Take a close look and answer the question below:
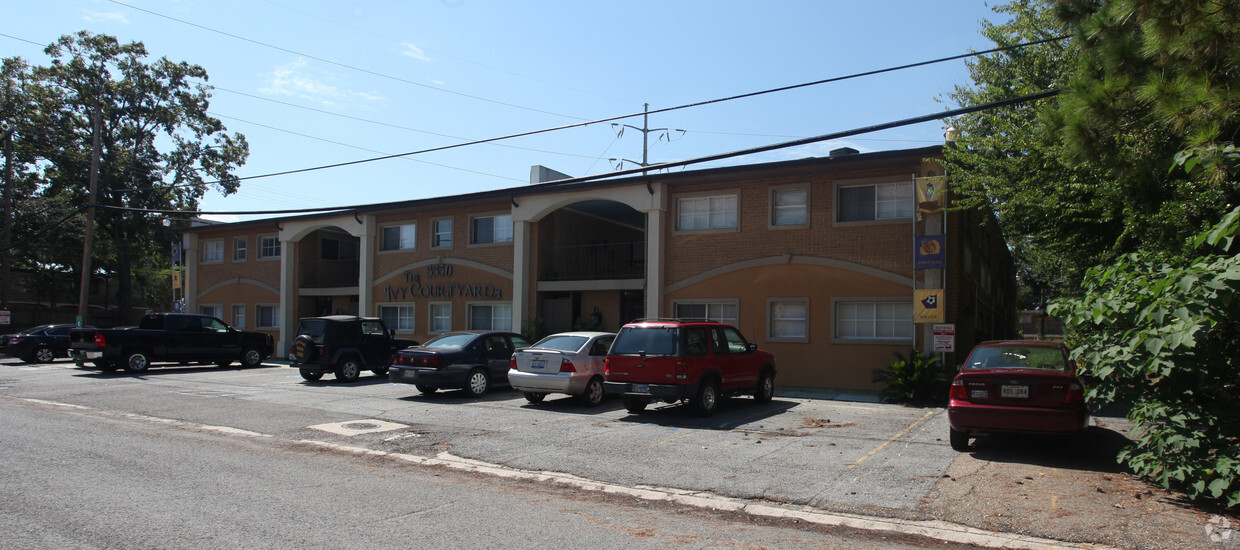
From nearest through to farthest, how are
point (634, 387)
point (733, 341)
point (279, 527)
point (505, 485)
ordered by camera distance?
1. point (279, 527)
2. point (505, 485)
3. point (634, 387)
4. point (733, 341)

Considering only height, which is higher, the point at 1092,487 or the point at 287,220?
the point at 287,220

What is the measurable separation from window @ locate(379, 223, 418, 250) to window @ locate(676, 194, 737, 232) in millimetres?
10119

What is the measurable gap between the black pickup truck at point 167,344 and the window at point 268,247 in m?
5.57

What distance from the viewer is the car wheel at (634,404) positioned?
514 inches

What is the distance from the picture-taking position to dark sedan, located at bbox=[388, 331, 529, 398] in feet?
50.0

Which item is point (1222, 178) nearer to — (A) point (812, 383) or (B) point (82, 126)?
(A) point (812, 383)

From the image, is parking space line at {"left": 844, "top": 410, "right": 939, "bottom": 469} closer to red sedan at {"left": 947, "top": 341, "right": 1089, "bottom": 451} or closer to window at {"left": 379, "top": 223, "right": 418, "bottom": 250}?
red sedan at {"left": 947, "top": 341, "right": 1089, "bottom": 451}

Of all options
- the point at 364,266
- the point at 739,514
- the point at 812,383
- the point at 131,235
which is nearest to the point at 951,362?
the point at 812,383

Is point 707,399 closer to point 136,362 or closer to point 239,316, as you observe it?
point 136,362

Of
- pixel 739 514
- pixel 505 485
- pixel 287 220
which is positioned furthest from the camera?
pixel 287 220

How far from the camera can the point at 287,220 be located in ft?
94.9

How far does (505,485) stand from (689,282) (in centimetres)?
1217

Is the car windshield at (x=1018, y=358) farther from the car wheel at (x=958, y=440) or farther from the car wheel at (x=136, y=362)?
the car wheel at (x=136, y=362)

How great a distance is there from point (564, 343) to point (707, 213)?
6633mm
